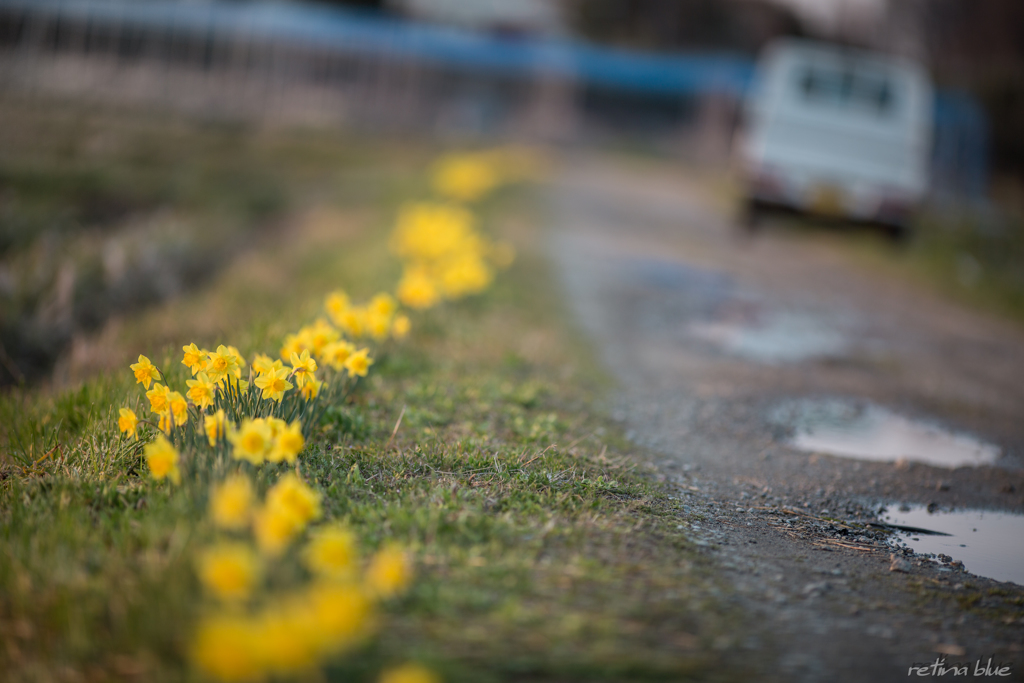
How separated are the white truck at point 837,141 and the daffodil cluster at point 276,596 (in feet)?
26.1

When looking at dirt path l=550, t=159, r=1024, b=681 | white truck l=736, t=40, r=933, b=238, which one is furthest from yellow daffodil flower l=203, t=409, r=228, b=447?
white truck l=736, t=40, r=933, b=238

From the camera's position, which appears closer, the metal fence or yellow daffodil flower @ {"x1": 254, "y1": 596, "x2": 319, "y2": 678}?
yellow daffodil flower @ {"x1": 254, "y1": 596, "x2": 319, "y2": 678}

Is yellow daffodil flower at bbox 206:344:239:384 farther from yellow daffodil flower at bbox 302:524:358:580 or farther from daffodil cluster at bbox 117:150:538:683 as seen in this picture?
yellow daffodil flower at bbox 302:524:358:580

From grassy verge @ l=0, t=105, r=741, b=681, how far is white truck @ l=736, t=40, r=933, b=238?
5.67 meters

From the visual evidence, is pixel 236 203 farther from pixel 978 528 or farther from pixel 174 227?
pixel 978 528

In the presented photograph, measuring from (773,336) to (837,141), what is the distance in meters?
4.70

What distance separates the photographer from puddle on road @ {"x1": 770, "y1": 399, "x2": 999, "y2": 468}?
11.5 ft

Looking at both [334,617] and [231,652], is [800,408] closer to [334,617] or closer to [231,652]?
[334,617]

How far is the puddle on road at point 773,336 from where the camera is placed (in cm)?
505

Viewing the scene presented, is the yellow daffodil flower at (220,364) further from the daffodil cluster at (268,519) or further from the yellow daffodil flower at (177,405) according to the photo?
the yellow daffodil flower at (177,405)

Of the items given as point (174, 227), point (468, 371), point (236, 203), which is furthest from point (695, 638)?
point (236, 203)

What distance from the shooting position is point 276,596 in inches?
62.1

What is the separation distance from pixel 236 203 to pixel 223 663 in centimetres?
953

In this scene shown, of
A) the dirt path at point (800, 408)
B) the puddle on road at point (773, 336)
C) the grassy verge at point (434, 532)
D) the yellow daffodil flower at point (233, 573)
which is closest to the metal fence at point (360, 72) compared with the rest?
the dirt path at point (800, 408)
